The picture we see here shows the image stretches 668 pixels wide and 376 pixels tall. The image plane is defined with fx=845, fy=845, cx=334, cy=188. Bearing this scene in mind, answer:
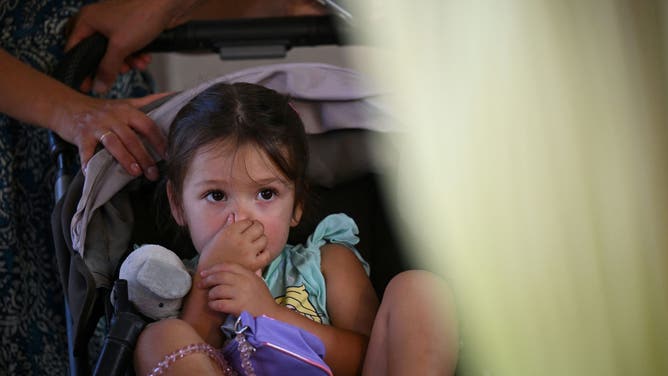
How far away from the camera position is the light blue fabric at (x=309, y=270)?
123 centimetres

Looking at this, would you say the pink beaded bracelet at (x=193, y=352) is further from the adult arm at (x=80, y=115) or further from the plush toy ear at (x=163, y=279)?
the adult arm at (x=80, y=115)

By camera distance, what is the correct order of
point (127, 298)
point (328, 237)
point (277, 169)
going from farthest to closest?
1. point (328, 237)
2. point (277, 169)
3. point (127, 298)

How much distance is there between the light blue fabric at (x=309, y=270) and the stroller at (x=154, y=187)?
7 centimetres

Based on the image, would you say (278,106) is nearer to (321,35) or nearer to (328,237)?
(328,237)

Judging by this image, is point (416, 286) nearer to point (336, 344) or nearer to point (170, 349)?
point (336, 344)

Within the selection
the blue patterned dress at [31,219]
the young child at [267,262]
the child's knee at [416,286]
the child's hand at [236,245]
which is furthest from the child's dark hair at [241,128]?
the blue patterned dress at [31,219]

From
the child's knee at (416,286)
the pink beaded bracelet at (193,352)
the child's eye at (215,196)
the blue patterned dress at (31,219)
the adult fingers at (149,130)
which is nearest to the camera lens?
the pink beaded bracelet at (193,352)

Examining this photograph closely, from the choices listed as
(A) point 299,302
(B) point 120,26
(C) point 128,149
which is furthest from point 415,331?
(B) point 120,26

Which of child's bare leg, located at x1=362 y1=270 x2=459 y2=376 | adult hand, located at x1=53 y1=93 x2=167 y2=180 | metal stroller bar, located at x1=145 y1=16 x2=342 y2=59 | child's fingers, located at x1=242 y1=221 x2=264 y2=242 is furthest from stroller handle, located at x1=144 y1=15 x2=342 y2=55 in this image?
child's bare leg, located at x1=362 y1=270 x2=459 y2=376

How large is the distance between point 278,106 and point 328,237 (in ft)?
0.73

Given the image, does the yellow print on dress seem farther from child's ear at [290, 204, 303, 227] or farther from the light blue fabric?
child's ear at [290, 204, 303, 227]

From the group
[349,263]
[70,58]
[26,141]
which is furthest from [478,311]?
[26,141]

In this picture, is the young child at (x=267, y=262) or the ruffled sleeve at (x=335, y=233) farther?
the ruffled sleeve at (x=335, y=233)

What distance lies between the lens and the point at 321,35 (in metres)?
1.53
